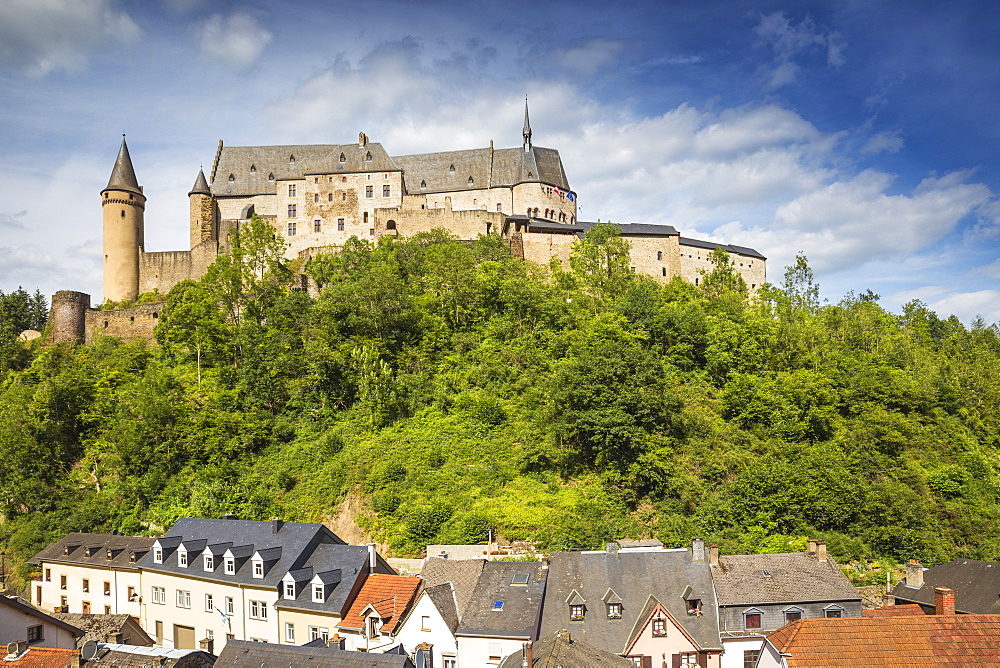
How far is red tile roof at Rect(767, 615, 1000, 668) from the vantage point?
1683 cm

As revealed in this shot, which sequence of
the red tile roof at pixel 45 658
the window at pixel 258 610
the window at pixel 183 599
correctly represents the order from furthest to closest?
the window at pixel 183 599
the window at pixel 258 610
the red tile roof at pixel 45 658

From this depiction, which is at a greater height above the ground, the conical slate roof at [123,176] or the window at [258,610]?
the conical slate roof at [123,176]

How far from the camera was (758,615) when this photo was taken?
2473cm

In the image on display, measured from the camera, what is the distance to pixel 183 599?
29.7 meters

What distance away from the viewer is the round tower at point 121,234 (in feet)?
199

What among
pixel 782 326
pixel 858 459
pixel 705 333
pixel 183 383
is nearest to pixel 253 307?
pixel 183 383

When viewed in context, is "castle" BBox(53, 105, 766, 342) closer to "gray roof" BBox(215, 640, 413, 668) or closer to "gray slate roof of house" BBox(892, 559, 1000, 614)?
"gray slate roof of house" BBox(892, 559, 1000, 614)

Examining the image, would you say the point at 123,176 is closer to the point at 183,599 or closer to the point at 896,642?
the point at 183,599

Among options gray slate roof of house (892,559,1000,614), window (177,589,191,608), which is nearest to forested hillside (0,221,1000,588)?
gray slate roof of house (892,559,1000,614)

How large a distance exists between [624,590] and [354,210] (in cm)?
4517

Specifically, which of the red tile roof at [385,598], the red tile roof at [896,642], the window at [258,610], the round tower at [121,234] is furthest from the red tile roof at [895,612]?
the round tower at [121,234]

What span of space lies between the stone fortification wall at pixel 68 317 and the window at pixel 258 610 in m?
37.2

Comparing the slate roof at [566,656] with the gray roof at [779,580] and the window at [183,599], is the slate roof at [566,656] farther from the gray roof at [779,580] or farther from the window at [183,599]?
the window at [183,599]

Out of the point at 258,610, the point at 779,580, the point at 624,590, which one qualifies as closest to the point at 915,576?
→ the point at 779,580
